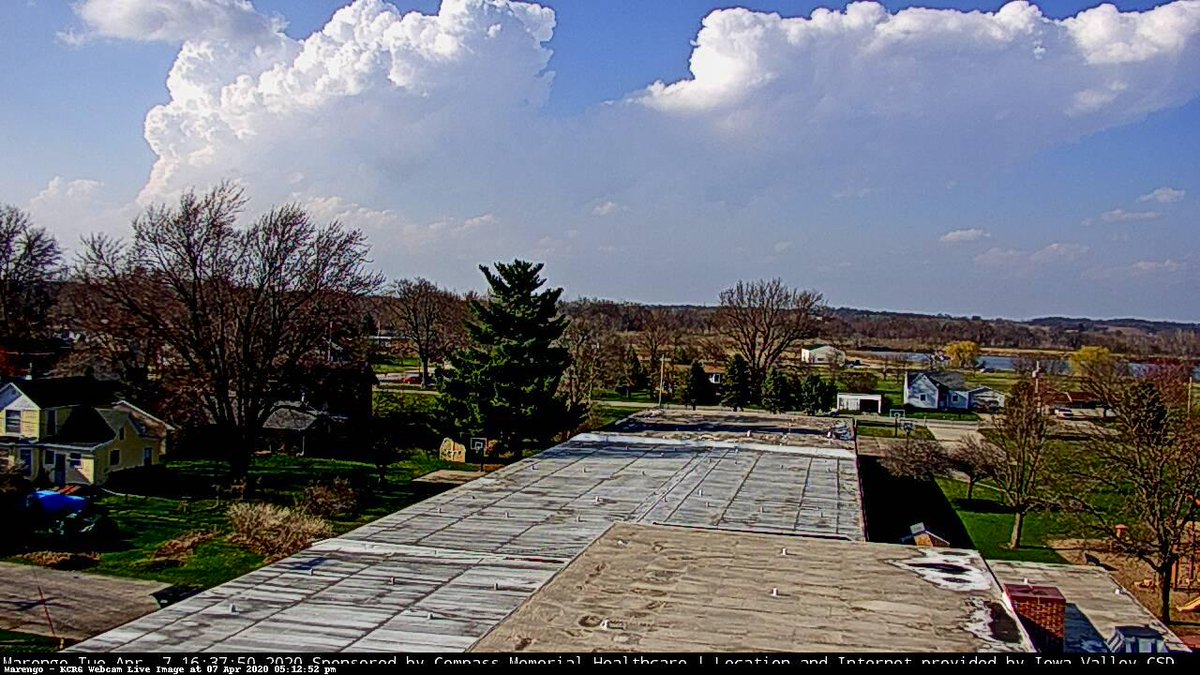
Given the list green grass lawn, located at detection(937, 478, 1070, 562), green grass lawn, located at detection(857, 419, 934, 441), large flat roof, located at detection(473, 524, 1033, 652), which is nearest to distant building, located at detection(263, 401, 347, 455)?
green grass lawn, located at detection(937, 478, 1070, 562)

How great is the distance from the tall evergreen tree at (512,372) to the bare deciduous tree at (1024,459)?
1484 centimetres

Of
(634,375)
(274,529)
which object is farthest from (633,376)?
(274,529)

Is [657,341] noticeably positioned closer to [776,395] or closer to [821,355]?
[776,395]

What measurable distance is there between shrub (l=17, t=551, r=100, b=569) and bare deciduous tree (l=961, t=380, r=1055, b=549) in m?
23.0

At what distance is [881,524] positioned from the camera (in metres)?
25.0

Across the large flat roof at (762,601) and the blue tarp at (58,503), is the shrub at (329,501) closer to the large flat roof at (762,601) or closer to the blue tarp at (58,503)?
the blue tarp at (58,503)

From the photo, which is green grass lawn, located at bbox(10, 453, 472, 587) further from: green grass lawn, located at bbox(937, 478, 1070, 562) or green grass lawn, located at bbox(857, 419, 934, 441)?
green grass lawn, located at bbox(857, 419, 934, 441)

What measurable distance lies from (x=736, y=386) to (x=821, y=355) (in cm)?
4213

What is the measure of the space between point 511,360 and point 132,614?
17.7 metres

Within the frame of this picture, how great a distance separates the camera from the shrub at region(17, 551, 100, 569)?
64.0 feet

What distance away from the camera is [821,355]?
90875 millimetres
